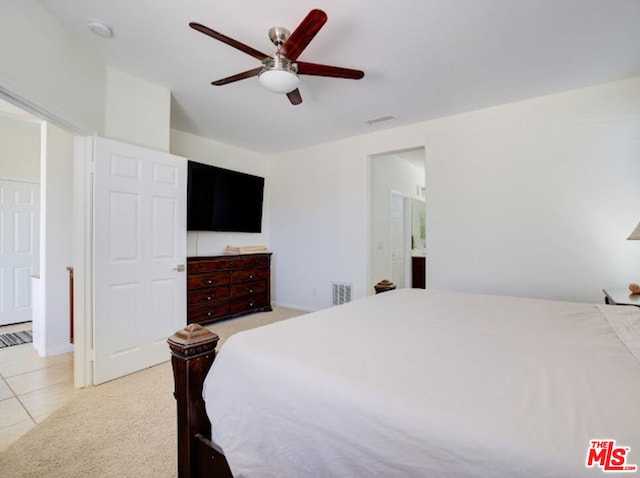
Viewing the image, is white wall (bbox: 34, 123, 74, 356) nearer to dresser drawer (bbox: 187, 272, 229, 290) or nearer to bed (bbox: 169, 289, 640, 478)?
dresser drawer (bbox: 187, 272, 229, 290)

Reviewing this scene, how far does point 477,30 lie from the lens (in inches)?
85.2

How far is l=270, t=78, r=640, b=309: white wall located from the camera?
287cm

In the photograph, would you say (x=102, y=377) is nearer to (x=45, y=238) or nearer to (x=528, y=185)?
(x=45, y=238)

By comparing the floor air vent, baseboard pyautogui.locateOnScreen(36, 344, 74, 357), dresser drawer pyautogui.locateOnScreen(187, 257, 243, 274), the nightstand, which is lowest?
baseboard pyautogui.locateOnScreen(36, 344, 74, 357)

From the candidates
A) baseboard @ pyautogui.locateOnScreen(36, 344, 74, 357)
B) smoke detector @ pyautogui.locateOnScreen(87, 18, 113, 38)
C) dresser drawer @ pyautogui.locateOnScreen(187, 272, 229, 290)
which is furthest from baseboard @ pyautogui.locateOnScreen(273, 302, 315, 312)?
smoke detector @ pyautogui.locateOnScreen(87, 18, 113, 38)

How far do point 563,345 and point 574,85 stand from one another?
9.47 feet

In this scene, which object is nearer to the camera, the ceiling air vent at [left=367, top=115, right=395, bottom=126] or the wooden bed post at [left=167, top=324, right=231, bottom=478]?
the wooden bed post at [left=167, top=324, right=231, bottom=478]

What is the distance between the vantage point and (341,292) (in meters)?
4.66

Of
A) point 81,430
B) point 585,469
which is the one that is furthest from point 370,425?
point 81,430

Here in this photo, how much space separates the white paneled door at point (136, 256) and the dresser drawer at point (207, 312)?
783 mm

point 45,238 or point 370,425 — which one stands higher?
point 45,238

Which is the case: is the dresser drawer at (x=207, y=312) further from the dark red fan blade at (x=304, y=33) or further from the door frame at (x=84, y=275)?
the dark red fan blade at (x=304, y=33)

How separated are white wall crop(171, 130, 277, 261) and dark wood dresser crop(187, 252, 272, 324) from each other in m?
0.47

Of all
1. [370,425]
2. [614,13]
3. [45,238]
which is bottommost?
[370,425]
